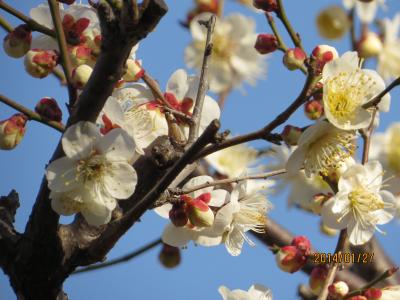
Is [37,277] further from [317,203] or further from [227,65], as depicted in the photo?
[227,65]

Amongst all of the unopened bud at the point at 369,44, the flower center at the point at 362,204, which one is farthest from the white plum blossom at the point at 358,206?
the unopened bud at the point at 369,44

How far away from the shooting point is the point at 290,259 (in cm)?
165

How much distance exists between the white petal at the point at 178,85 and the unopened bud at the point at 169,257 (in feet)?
1.90

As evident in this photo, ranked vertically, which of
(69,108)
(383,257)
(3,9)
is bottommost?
(383,257)

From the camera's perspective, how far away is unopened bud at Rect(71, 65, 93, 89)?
4.04 ft

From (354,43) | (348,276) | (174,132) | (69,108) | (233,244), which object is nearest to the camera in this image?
(69,108)

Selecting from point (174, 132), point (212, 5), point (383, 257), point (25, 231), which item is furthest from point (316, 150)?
point (383, 257)

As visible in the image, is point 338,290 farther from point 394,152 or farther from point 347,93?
point 394,152

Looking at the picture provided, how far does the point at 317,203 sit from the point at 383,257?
949 mm

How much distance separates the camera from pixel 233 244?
1.47m

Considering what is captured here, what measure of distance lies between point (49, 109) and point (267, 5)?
58cm

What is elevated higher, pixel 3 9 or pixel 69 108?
pixel 3 9

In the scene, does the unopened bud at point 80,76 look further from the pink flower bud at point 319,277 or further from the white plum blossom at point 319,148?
the pink flower bud at point 319,277

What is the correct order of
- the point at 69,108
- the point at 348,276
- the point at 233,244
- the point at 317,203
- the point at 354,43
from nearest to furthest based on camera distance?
1. the point at 69,108
2. the point at 233,244
3. the point at 317,203
4. the point at 354,43
5. the point at 348,276
